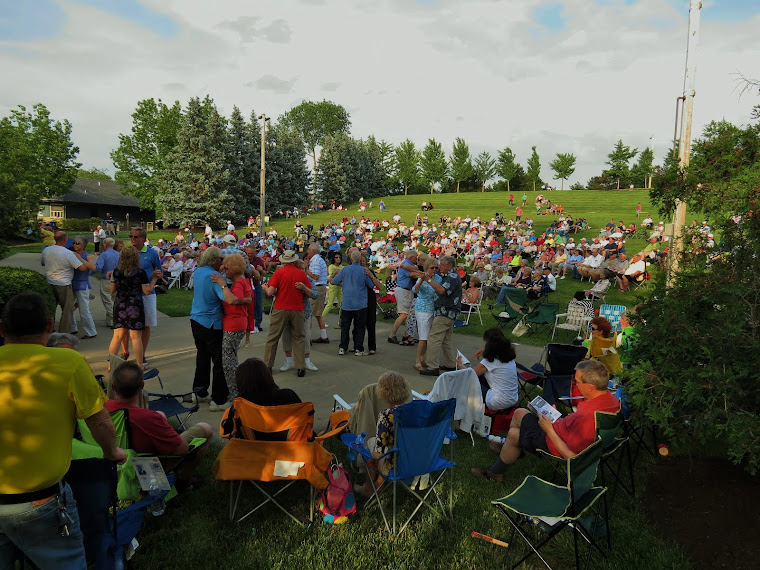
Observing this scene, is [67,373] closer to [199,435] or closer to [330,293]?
Result: [199,435]

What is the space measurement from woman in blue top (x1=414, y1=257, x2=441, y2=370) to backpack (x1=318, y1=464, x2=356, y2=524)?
3947mm

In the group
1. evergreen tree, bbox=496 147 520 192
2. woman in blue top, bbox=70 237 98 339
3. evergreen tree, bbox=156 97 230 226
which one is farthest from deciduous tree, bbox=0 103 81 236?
evergreen tree, bbox=496 147 520 192

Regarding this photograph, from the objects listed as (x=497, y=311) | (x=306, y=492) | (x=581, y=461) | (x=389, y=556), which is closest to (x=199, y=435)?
(x=306, y=492)

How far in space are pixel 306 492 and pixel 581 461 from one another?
2.14 metres

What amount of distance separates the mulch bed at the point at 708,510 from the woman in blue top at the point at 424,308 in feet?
12.2

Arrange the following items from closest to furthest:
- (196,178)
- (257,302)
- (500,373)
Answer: (500,373)
(257,302)
(196,178)

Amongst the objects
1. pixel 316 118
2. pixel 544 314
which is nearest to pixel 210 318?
pixel 544 314

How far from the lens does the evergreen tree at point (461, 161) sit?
68750 mm

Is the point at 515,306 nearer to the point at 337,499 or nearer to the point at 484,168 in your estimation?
the point at 337,499

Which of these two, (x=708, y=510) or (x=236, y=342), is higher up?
(x=236, y=342)

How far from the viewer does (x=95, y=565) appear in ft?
8.29

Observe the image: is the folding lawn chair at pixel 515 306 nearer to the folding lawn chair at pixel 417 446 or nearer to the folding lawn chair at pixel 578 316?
the folding lawn chair at pixel 578 316

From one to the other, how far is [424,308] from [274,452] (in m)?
4.48

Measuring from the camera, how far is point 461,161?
2721 inches
